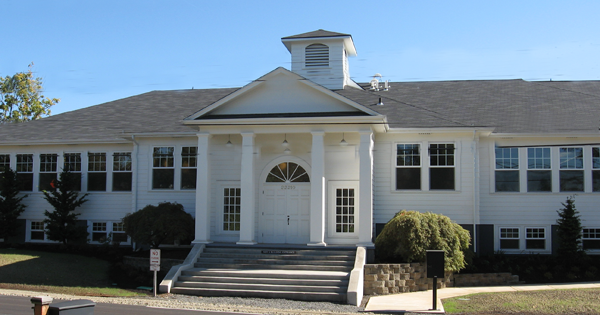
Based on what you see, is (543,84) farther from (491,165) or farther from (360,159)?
(360,159)

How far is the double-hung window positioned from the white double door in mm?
7292

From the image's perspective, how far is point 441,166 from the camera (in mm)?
20656

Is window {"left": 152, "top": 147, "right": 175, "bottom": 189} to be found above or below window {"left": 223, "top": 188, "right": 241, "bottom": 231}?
above

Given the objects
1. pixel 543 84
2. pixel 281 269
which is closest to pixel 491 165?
pixel 543 84

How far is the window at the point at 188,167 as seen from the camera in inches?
873

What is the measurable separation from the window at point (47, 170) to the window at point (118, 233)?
338cm

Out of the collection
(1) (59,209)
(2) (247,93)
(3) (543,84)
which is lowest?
(1) (59,209)

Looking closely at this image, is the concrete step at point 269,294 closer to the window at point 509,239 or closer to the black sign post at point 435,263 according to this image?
the black sign post at point 435,263

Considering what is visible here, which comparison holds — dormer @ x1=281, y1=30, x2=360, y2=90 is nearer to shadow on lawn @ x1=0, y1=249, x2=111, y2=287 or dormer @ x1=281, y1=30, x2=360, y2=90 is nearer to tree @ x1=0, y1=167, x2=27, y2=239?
shadow on lawn @ x1=0, y1=249, x2=111, y2=287

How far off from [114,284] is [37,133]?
1008 centimetres

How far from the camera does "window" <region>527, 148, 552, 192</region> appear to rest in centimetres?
2075

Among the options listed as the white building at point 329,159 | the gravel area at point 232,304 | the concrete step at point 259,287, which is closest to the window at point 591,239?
the white building at point 329,159

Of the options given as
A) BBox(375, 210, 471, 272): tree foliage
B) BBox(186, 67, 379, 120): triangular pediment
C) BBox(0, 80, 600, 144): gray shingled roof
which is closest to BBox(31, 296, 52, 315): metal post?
BBox(186, 67, 379, 120): triangular pediment

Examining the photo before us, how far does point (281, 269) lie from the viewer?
17141 mm
